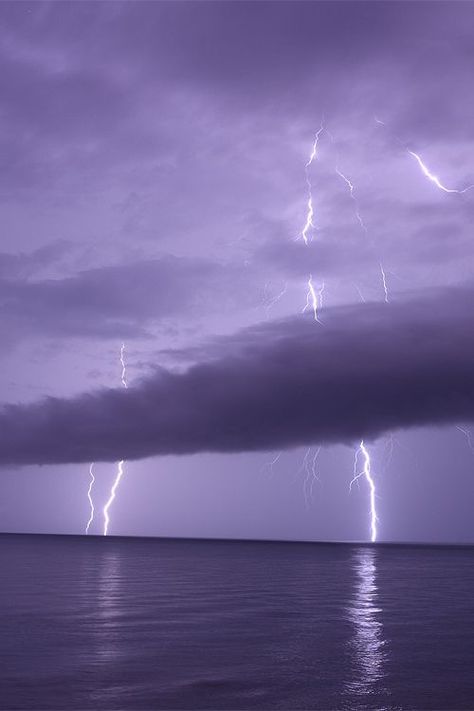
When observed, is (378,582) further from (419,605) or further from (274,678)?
(274,678)

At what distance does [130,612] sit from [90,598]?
21.8 ft

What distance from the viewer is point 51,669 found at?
18.0 m

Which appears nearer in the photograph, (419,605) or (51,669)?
(51,669)

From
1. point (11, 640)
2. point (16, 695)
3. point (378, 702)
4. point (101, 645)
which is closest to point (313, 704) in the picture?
point (378, 702)

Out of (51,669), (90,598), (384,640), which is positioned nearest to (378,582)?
(90,598)

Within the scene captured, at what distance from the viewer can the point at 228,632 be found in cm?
2445

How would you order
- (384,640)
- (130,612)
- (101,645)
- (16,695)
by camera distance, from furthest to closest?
(130,612) < (384,640) < (101,645) < (16,695)

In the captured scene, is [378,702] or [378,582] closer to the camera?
[378,702]

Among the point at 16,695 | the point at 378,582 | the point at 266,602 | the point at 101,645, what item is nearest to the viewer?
the point at 16,695

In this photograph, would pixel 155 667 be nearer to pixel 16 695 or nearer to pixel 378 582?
pixel 16 695

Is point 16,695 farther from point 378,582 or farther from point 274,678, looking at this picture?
point 378,582

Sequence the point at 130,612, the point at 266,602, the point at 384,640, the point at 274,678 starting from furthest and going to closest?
the point at 266,602
the point at 130,612
the point at 384,640
the point at 274,678

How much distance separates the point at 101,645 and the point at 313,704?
842cm

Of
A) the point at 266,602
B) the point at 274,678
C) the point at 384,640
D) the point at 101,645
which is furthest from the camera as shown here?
the point at 266,602
